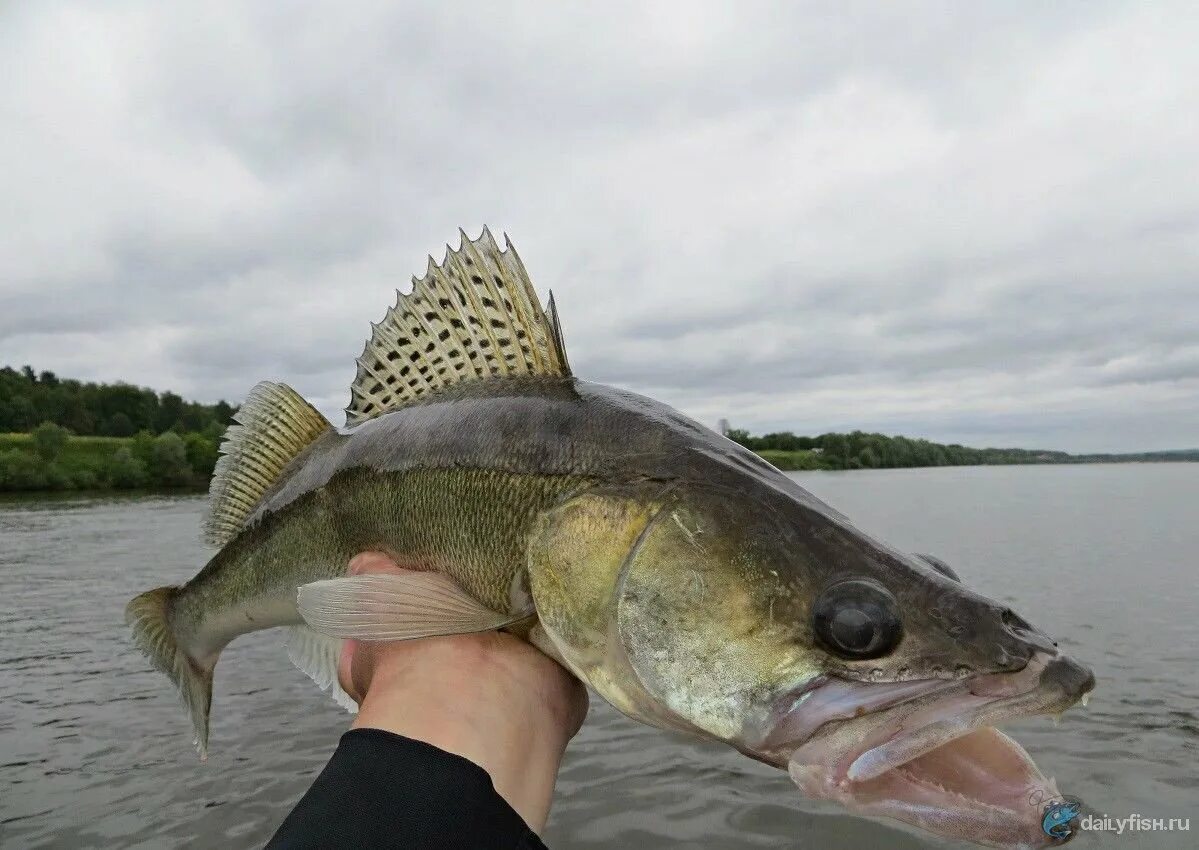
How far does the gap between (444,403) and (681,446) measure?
4.20ft

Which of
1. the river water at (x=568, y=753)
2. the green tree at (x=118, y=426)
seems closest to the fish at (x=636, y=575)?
the river water at (x=568, y=753)

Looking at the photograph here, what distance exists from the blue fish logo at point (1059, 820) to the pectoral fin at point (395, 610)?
5.32 ft

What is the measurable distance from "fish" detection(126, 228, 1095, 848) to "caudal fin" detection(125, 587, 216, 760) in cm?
80

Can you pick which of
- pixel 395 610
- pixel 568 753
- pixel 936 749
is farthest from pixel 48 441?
pixel 936 749

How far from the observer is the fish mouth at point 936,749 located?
1.81 metres

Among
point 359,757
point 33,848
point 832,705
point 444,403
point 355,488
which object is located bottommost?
point 33,848

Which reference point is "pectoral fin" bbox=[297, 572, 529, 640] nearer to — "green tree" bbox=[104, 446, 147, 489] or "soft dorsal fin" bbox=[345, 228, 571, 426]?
"soft dorsal fin" bbox=[345, 228, 571, 426]

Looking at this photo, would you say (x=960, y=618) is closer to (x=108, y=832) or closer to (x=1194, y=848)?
(x=1194, y=848)

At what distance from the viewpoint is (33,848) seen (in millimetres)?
7016

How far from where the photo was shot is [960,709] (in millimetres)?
1859

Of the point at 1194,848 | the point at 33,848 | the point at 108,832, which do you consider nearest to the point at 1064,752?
the point at 1194,848

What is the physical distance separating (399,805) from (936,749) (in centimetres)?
143

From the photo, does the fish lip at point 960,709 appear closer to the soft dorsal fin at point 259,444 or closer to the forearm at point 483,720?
the forearm at point 483,720

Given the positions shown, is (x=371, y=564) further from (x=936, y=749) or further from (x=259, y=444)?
(x=936, y=749)
